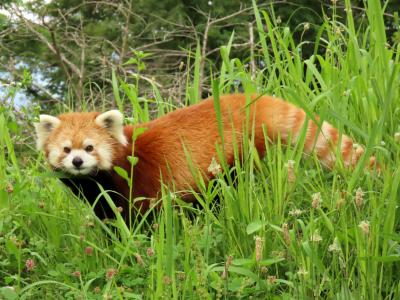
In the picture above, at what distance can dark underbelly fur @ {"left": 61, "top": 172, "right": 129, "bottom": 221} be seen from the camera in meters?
3.69

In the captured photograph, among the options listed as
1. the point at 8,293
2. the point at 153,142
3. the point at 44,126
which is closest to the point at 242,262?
the point at 8,293

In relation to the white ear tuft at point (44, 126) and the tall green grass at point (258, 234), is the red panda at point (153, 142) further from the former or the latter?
the tall green grass at point (258, 234)

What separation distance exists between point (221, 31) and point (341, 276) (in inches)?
471

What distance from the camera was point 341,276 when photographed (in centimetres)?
246

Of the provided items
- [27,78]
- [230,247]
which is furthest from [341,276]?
[27,78]

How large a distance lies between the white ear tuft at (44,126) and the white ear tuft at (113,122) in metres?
0.25

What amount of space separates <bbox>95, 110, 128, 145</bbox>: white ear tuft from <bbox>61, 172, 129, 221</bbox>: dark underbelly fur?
22cm

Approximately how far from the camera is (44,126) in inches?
149

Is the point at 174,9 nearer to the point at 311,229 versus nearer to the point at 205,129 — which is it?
the point at 205,129

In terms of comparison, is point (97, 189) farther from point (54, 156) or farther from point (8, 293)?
point (8, 293)

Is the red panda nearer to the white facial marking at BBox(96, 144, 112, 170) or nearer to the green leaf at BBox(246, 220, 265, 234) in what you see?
the white facial marking at BBox(96, 144, 112, 170)

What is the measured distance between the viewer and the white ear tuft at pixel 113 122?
12.2 ft

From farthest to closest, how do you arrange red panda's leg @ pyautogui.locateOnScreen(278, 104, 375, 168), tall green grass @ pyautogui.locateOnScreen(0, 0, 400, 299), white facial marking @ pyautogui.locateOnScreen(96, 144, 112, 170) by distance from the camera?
white facial marking @ pyautogui.locateOnScreen(96, 144, 112, 170) → red panda's leg @ pyautogui.locateOnScreen(278, 104, 375, 168) → tall green grass @ pyautogui.locateOnScreen(0, 0, 400, 299)

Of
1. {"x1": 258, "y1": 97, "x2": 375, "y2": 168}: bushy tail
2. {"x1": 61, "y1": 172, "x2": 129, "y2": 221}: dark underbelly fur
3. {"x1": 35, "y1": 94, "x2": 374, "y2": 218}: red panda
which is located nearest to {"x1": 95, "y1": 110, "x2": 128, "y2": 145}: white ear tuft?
{"x1": 35, "y1": 94, "x2": 374, "y2": 218}: red panda
